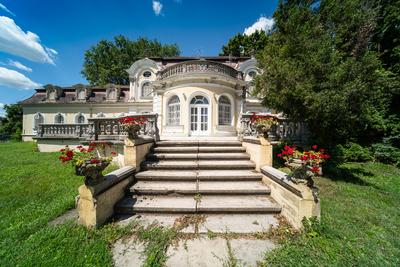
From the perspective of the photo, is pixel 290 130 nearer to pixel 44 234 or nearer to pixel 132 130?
pixel 132 130

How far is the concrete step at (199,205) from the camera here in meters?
3.20

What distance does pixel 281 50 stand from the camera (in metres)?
6.72

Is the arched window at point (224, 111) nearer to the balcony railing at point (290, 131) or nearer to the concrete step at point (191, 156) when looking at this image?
the balcony railing at point (290, 131)

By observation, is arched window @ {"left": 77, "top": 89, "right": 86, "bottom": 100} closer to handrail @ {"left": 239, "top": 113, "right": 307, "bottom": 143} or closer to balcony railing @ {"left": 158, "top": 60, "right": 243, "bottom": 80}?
balcony railing @ {"left": 158, "top": 60, "right": 243, "bottom": 80}

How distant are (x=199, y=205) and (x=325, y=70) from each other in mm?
6094

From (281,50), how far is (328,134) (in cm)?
391

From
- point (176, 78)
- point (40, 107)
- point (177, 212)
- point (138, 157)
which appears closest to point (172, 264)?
point (177, 212)

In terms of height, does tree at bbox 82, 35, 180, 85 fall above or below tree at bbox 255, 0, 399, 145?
above

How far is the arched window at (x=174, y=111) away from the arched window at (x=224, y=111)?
2493 mm

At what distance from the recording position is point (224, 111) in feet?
33.9

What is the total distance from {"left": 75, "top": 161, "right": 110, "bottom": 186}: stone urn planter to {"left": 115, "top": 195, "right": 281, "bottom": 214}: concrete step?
0.83 metres

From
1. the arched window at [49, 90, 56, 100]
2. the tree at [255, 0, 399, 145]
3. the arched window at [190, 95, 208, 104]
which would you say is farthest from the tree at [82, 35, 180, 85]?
the tree at [255, 0, 399, 145]

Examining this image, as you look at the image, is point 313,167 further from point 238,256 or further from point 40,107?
point 40,107

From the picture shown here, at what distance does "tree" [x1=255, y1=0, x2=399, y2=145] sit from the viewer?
5.43 meters
